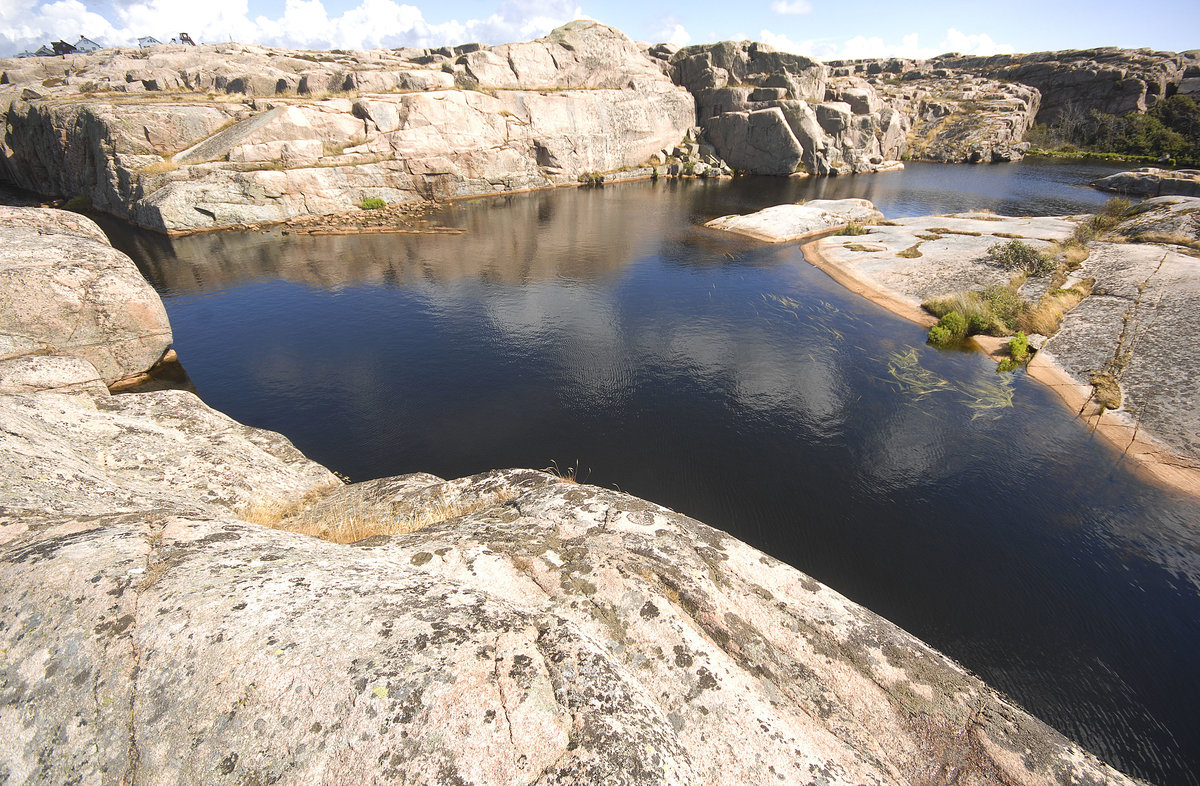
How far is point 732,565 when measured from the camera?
8688 millimetres

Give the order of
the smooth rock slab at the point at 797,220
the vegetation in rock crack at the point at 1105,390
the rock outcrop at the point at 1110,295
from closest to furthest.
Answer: the rock outcrop at the point at 1110,295 < the vegetation in rock crack at the point at 1105,390 < the smooth rock slab at the point at 797,220

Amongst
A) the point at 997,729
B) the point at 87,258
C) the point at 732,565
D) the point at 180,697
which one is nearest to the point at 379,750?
the point at 180,697

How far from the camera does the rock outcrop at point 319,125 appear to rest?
49.6m

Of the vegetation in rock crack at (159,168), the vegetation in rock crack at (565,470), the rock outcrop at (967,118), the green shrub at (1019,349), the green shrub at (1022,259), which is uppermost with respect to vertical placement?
the rock outcrop at (967,118)

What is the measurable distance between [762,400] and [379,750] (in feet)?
65.2

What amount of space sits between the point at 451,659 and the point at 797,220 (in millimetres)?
55691

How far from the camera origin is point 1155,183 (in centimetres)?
6525

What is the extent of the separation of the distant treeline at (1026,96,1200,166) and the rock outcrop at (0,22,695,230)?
86.8 meters

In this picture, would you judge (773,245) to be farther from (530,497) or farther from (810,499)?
(530,497)

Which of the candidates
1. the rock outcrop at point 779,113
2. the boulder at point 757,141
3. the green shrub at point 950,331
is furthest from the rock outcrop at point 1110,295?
the rock outcrop at point 779,113

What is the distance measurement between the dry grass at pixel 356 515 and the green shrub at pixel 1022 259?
39.5 metres

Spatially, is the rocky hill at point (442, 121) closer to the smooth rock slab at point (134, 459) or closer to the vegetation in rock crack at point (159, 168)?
the vegetation in rock crack at point (159, 168)

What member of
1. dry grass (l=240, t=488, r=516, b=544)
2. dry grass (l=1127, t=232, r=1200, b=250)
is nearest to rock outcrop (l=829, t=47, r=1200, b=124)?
dry grass (l=1127, t=232, r=1200, b=250)

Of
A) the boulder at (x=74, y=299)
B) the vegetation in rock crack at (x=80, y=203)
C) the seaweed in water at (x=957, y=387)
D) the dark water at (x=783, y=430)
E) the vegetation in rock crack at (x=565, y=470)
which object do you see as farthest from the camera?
the vegetation in rock crack at (x=80, y=203)
